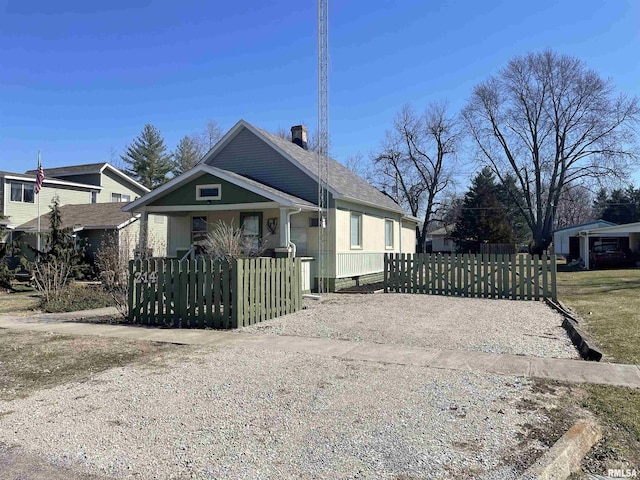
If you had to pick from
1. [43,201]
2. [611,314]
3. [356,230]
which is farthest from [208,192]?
[43,201]

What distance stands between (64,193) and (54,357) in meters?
28.4

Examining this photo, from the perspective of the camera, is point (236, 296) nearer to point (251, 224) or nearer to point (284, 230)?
point (284, 230)

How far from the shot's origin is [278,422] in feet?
14.3

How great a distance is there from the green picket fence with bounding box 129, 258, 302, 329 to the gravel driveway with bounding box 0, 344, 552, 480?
10.2 ft

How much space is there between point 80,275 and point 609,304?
18157 mm

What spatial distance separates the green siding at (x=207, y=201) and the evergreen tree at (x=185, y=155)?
131 feet

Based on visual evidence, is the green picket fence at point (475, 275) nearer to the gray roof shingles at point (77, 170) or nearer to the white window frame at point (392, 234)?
the white window frame at point (392, 234)

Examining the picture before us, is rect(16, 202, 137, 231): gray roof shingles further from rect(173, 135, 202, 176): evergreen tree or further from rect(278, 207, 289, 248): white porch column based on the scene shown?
rect(173, 135, 202, 176): evergreen tree

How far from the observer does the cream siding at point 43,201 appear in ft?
92.3

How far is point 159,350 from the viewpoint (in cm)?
743

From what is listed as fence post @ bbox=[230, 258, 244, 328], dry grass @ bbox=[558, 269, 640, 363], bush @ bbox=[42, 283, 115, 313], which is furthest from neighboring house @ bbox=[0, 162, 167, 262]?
dry grass @ bbox=[558, 269, 640, 363]

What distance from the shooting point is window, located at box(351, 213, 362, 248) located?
19.0 metres

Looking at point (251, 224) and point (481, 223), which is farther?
point (481, 223)

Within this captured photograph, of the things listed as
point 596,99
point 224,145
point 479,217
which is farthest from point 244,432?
point 596,99
